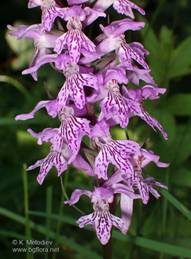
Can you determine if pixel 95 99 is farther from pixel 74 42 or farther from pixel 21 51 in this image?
pixel 21 51

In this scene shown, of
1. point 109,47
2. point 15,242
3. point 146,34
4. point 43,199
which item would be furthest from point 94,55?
point 43,199

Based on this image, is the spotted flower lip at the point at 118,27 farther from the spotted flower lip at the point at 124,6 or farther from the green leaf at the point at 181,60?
the green leaf at the point at 181,60

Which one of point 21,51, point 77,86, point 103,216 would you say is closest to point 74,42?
point 77,86

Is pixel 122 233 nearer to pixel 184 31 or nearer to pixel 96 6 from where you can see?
pixel 96 6

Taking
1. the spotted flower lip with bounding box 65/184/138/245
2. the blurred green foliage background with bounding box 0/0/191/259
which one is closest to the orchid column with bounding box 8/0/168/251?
the spotted flower lip with bounding box 65/184/138/245

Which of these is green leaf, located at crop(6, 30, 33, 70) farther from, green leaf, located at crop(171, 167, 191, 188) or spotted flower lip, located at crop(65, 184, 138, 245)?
spotted flower lip, located at crop(65, 184, 138, 245)

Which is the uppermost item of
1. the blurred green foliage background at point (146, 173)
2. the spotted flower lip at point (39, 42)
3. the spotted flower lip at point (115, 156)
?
the spotted flower lip at point (39, 42)

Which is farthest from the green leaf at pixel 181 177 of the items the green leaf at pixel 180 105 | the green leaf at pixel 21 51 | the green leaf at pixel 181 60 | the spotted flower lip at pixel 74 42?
the green leaf at pixel 21 51
